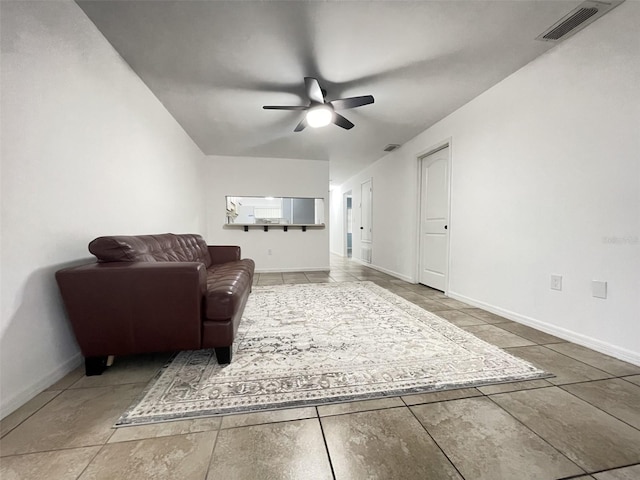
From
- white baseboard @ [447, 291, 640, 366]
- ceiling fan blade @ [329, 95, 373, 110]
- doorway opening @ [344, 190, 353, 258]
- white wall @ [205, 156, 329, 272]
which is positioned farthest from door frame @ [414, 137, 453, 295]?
doorway opening @ [344, 190, 353, 258]

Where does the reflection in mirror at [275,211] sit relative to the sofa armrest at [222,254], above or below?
above

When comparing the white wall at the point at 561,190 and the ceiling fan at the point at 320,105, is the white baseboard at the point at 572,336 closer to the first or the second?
the white wall at the point at 561,190

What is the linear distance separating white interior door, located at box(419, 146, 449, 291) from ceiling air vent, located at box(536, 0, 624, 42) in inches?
59.9

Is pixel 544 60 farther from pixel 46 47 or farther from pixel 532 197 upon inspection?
pixel 46 47

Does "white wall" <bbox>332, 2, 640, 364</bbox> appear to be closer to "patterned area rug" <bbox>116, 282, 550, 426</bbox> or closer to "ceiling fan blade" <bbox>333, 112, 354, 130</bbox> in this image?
"patterned area rug" <bbox>116, 282, 550, 426</bbox>

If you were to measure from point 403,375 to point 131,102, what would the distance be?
310cm

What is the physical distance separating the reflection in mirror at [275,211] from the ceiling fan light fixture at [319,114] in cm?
266

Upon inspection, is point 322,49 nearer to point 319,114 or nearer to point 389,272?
point 319,114

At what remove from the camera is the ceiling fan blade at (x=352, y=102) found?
2.41 m

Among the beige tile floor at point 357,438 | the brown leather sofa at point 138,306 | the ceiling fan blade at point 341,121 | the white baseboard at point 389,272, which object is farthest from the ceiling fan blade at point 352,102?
the white baseboard at point 389,272

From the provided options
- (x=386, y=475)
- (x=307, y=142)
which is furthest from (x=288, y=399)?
(x=307, y=142)

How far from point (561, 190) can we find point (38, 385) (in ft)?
11.9

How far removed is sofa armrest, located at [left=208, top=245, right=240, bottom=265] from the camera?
333 centimetres

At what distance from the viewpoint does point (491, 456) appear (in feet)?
3.16
